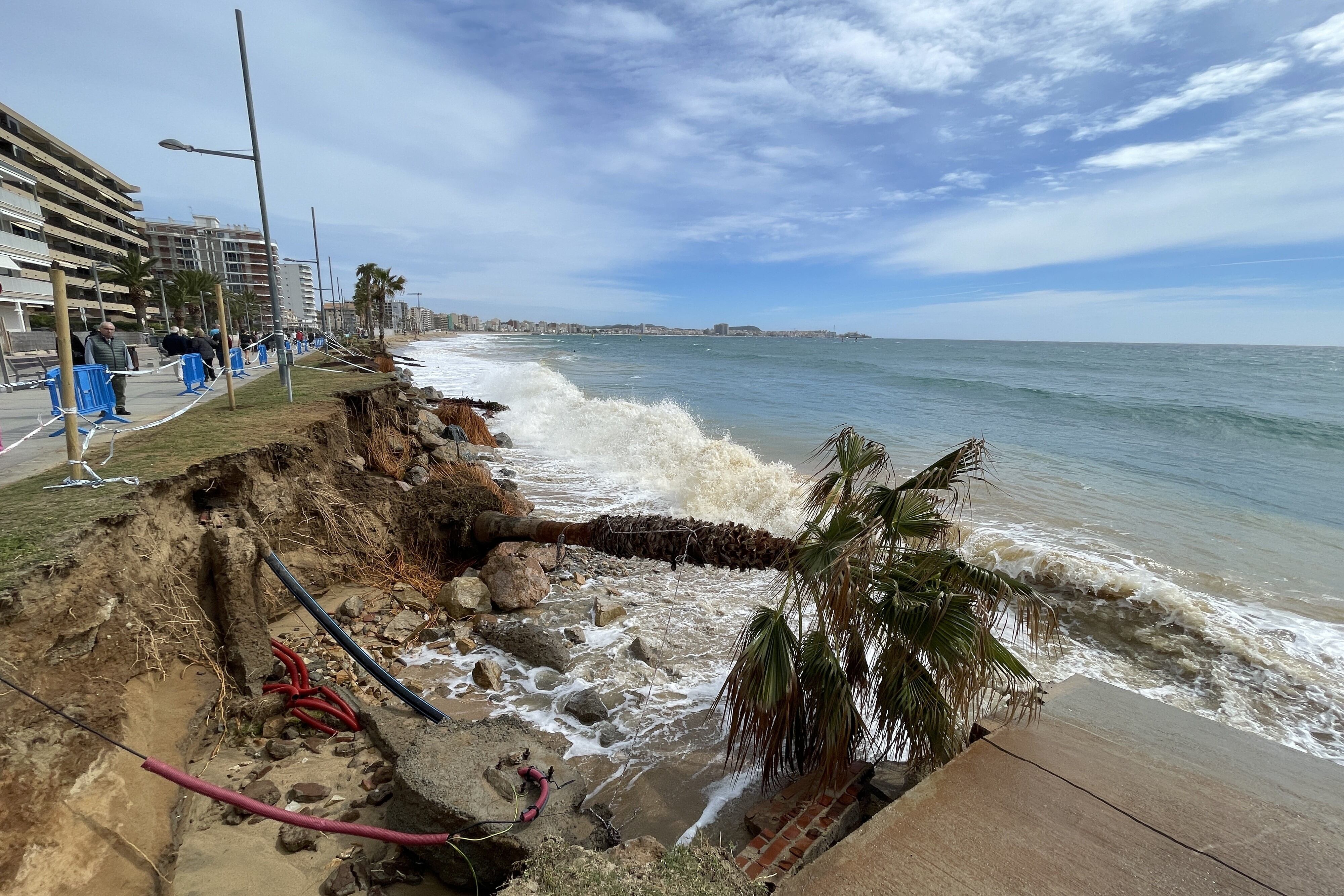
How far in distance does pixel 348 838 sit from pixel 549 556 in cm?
470

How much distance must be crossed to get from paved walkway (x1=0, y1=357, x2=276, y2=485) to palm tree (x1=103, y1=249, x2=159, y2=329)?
4959 centimetres

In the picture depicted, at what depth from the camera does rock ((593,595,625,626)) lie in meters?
6.60

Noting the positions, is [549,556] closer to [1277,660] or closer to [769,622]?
[769,622]

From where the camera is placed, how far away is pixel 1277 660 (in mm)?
6402

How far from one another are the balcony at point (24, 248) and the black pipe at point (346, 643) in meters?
46.7

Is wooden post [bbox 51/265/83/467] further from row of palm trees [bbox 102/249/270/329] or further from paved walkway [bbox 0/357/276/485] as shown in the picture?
row of palm trees [bbox 102/249/270/329]

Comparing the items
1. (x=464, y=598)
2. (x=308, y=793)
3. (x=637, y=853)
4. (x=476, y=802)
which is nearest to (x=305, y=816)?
(x=308, y=793)

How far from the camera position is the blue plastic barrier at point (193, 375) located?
502 inches

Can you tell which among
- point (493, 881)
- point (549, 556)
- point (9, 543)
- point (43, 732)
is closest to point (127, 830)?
point (43, 732)

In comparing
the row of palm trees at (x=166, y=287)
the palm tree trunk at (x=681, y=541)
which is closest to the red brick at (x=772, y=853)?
the palm tree trunk at (x=681, y=541)

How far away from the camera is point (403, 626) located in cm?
612

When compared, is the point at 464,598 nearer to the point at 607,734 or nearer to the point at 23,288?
the point at 607,734

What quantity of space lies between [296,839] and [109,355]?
459 inches

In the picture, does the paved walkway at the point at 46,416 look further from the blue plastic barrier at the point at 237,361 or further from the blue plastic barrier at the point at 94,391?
the blue plastic barrier at the point at 237,361
